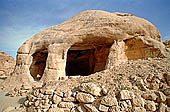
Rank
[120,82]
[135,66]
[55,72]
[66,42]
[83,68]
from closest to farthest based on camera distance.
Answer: [120,82]
[135,66]
[55,72]
[66,42]
[83,68]

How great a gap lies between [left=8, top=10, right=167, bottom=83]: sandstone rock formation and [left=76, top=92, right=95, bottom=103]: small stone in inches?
174

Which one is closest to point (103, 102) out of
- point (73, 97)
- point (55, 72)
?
point (73, 97)

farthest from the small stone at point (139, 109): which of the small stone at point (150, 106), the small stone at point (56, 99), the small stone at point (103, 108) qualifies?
the small stone at point (56, 99)

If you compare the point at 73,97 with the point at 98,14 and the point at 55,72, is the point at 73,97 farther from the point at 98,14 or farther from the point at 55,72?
the point at 98,14

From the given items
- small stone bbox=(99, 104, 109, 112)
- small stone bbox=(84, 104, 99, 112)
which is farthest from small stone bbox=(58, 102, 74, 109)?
small stone bbox=(99, 104, 109, 112)

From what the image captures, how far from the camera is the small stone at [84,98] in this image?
9.48 ft

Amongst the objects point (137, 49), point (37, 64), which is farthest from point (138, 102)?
point (37, 64)

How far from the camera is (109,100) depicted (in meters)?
2.69

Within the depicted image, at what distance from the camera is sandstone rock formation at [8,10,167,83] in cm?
764

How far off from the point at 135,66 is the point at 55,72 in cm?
545

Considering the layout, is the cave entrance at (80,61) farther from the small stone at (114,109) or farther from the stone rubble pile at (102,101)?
the small stone at (114,109)

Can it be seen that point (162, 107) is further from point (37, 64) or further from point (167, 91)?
point (37, 64)

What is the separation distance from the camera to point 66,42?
336 inches

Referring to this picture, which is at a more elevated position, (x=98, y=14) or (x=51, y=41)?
(x=98, y=14)
